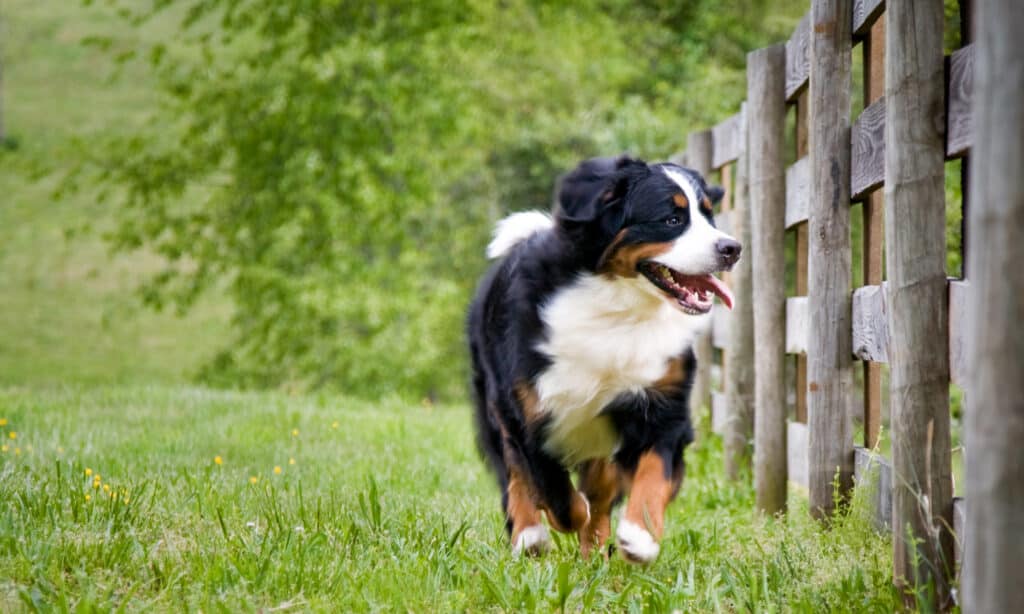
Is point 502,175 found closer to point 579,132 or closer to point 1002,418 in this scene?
point 579,132

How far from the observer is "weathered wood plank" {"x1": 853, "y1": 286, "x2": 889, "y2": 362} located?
12.2 ft

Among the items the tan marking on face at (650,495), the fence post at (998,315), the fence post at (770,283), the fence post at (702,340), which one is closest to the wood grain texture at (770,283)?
the fence post at (770,283)

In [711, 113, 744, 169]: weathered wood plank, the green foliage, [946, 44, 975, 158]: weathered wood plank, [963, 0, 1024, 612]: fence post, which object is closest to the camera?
[963, 0, 1024, 612]: fence post

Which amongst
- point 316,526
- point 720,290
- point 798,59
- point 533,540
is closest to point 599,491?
point 533,540

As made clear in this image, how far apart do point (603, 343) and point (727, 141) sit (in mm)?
3247

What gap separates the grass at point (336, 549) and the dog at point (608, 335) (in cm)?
26

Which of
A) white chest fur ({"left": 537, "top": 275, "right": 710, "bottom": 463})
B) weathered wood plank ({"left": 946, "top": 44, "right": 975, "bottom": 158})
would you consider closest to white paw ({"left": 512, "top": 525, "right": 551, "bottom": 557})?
white chest fur ({"left": 537, "top": 275, "right": 710, "bottom": 463})

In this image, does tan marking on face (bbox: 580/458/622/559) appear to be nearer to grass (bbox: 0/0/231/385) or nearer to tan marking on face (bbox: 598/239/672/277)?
tan marking on face (bbox: 598/239/672/277)

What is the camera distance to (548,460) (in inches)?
165

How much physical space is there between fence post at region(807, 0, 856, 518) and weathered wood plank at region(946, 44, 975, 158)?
1.35 metres

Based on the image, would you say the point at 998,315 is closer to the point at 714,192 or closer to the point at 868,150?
the point at 868,150

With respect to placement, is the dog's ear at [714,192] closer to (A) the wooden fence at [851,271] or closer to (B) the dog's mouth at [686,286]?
(A) the wooden fence at [851,271]

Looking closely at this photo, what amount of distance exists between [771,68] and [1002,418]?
3.69m

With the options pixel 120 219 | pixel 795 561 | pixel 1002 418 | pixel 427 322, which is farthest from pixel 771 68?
pixel 120 219
